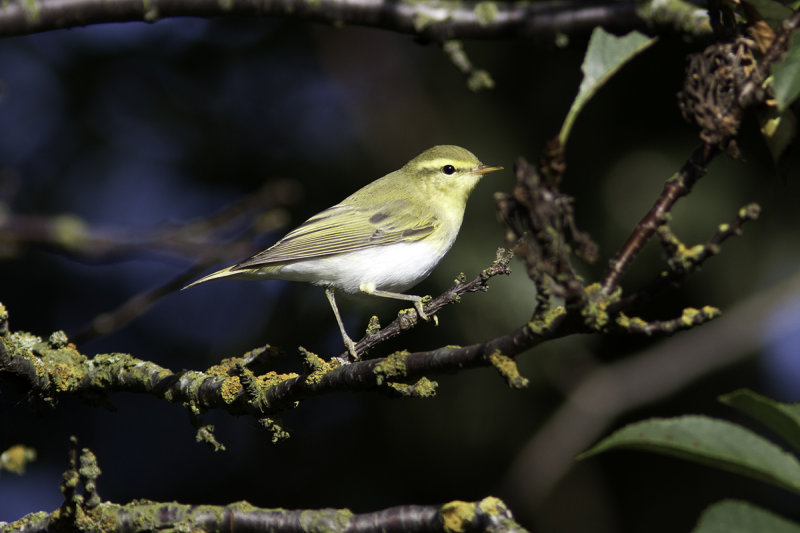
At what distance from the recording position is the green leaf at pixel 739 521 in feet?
3.97

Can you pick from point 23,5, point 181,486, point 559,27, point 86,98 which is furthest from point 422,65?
point 181,486

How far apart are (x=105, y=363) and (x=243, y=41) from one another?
3.92 m

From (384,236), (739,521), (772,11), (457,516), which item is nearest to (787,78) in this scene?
(772,11)

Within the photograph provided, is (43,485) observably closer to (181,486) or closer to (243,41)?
(181,486)

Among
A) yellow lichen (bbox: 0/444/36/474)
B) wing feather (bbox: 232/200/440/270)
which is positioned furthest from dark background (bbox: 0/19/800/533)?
yellow lichen (bbox: 0/444/36/474)

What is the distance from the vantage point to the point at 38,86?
6.16 metres

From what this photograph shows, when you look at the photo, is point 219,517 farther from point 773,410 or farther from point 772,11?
point 772,11

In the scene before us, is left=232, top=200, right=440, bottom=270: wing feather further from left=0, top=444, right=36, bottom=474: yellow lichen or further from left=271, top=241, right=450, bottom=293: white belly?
left=0, top=444, right=36, bottom=474: yellow lichen

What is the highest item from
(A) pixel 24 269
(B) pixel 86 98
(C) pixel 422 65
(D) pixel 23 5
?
(B) pixel 86 98

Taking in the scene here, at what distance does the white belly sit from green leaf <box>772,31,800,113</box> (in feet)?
9.98

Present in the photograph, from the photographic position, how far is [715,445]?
1.29 metres

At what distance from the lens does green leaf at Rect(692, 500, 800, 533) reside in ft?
3.97

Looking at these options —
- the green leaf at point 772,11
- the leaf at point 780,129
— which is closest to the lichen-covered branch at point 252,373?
the leaf at point 780,129

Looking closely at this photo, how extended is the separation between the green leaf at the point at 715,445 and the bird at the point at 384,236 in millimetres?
2686
